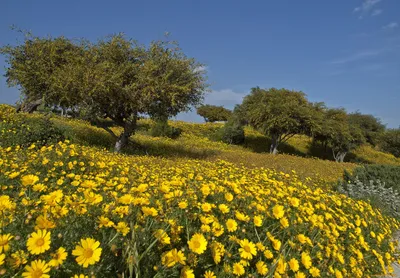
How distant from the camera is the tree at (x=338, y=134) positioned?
22.6m

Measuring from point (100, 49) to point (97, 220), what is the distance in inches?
397

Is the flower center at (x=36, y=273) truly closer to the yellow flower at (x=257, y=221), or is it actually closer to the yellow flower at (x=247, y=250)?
the yellow flower at (x=247, y=250)

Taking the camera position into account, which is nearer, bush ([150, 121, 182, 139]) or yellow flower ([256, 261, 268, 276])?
yellow flower ([256, 261, 268, 276])

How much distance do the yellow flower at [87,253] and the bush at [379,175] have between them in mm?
8747

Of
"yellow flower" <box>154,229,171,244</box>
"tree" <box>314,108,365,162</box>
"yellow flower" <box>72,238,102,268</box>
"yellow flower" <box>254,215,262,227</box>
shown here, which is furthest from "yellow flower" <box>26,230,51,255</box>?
"tree" <box>314,108,365,162</box>

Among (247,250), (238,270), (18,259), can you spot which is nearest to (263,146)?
(247,250)

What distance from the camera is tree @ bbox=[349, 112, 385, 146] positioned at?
30.6m

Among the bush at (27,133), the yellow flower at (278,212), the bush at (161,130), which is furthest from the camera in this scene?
the bush at (161,130)

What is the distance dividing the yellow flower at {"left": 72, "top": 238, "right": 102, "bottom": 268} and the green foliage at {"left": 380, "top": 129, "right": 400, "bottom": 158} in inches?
1581

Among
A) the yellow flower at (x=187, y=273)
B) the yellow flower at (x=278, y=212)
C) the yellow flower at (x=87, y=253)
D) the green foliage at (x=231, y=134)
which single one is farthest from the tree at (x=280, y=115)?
the yellow flower at (x=87, y=253)

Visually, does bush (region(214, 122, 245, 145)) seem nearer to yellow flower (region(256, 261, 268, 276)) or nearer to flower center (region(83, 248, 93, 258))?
yellow flower (region(256, 261, 268, 276))

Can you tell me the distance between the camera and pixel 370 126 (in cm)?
3166

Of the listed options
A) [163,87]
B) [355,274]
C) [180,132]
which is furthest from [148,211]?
[180,132]

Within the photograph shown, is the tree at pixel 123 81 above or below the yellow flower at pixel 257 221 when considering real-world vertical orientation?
above
